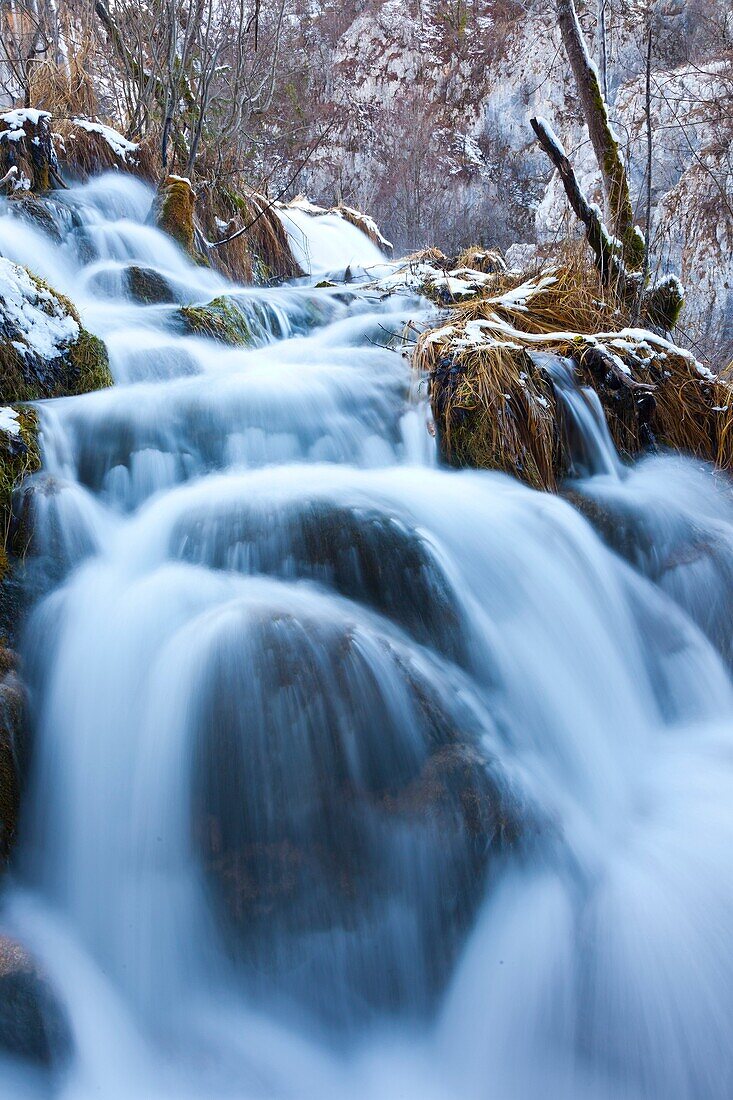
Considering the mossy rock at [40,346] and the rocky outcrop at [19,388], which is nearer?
the rocky outcrop at [19,388]

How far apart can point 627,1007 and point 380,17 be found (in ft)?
75.2

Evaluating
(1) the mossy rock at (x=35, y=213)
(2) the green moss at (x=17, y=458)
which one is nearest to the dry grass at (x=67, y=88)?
(1) the mossy rock at (x=35, y=213)

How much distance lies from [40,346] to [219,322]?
1391 millimetres

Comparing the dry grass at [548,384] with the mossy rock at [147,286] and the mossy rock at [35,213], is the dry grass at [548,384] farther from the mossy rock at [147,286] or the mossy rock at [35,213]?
the mossy rock at [35,213]

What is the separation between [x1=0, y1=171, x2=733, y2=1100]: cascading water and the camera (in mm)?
1682

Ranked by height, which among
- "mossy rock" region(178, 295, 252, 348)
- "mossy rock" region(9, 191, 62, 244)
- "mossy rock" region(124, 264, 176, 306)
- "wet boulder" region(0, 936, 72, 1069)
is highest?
"mossy rock" region(9, 191, 62, 244)

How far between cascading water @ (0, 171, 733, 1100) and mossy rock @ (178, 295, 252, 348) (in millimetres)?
1587

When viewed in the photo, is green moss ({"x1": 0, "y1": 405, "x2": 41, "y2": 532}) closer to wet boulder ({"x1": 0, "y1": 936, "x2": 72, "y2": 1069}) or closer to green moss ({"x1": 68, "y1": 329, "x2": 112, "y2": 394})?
green moss ({"x1": 68, "y1": 329, "x2": 112, "y2": 394})

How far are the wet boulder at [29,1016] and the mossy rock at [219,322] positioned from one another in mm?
3659

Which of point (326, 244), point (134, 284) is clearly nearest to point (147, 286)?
point (134, 284)

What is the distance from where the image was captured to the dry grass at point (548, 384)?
11.3 feet

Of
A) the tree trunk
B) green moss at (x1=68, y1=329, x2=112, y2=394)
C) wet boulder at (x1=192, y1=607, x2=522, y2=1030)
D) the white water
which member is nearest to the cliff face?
the white water

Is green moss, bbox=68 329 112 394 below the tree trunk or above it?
below

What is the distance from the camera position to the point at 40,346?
3.50 meters
